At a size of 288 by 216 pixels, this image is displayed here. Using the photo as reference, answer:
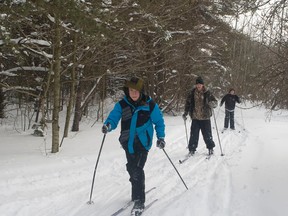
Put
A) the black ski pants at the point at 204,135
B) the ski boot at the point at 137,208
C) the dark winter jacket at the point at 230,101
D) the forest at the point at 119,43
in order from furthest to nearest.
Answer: the dark winter jacket at the point at 230,101
the black ski pants at the point at 204,135
the forest at the point at 119,43
the ski boot at the point at 137,208

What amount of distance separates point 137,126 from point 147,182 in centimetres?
176

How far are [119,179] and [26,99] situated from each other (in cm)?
990

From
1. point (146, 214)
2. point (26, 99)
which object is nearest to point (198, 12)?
point (26, 99)

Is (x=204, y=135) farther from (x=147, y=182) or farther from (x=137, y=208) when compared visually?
(x=137, y=208)

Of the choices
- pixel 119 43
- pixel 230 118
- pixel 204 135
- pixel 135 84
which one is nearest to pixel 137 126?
pixel 135 84

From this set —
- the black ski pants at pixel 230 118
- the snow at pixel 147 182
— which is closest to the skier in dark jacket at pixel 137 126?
the snow at pixel 147 182

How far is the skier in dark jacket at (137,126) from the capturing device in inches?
185

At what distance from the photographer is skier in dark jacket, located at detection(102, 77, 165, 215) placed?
470 cm

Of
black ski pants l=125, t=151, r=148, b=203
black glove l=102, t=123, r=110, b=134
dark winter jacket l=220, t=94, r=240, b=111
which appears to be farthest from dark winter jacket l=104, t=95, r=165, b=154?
dark winter jacket l=220, t=94, r=240, b=111

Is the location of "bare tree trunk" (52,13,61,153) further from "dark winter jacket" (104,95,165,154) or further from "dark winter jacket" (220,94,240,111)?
→ "dark winter jacket" (220,94,240,111)

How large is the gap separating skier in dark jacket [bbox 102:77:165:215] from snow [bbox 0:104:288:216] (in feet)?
1.49

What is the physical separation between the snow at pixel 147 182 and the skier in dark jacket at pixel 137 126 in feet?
1.49

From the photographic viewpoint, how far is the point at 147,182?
608 cm

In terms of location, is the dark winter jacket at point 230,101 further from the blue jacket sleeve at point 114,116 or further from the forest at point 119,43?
the blue jacket sleeve at point 114,116
